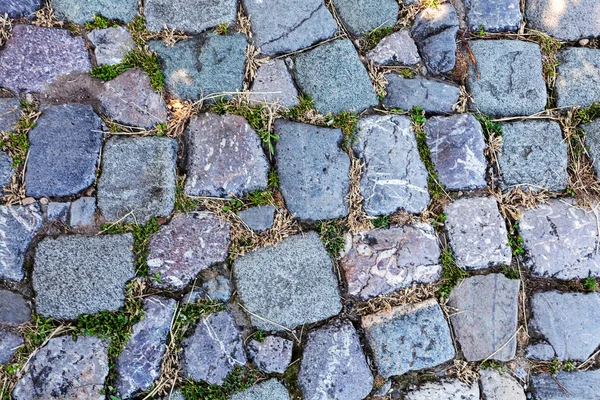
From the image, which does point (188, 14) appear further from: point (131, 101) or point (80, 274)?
point (80, 274)

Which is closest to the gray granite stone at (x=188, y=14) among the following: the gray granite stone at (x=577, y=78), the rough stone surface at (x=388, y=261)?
the rough stone surface at (x=388, y=261)

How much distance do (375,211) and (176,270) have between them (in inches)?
38.4

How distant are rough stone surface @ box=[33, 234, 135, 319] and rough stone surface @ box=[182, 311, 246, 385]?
1.24 feet

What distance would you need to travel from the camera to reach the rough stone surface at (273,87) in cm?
246

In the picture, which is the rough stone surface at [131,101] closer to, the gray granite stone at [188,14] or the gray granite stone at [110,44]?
the gray granite stone at [110,44]

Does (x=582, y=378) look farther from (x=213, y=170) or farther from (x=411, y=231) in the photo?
(x=213, y=170)

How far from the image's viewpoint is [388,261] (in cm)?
246

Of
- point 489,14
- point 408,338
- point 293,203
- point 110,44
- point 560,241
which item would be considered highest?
point 489,14

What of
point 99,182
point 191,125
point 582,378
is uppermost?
point 191,125

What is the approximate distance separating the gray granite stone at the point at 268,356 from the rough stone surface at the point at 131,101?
114 cm

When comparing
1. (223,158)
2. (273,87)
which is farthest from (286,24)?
(223,158)

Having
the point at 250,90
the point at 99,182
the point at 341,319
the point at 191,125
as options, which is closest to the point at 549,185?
the point at 341,319

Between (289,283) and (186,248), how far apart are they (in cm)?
50

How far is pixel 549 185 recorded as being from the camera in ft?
8.51
